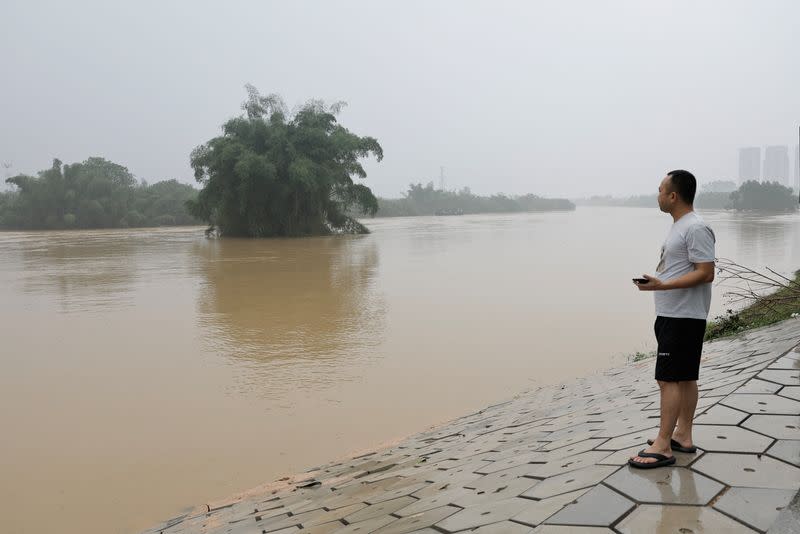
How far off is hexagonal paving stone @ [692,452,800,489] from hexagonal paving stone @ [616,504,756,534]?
0.27m

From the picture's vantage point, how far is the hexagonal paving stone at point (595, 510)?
192 centimetres

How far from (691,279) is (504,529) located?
4.07 ft

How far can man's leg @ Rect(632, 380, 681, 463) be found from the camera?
2314 millimetres

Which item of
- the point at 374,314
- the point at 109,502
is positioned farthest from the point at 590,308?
the point at 109,502

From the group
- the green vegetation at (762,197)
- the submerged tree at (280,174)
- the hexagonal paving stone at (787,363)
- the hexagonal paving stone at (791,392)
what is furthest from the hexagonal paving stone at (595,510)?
the green vegetation at (762,197)

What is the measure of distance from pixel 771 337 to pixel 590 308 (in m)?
5.12

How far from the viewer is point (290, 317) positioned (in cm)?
Result: 956

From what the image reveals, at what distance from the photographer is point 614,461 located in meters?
2.47

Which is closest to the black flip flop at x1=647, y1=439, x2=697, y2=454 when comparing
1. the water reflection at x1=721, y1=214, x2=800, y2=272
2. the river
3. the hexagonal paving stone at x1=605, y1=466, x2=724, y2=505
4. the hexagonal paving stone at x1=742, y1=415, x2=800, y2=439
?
the hexagonal paving stone at x1=605, y1=466, x2=724, y2=505

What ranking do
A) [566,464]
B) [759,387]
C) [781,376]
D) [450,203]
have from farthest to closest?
[450,203] → [781,376] → [759,387] → [566,464]

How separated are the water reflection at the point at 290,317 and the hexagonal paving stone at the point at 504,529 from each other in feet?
12.8

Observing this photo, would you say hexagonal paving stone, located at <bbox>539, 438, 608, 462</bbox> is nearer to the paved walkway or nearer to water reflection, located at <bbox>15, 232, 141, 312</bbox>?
the paved walkway

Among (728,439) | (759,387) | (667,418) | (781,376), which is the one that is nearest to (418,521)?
(667,418)

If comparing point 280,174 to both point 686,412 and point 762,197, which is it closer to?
point 686,412
